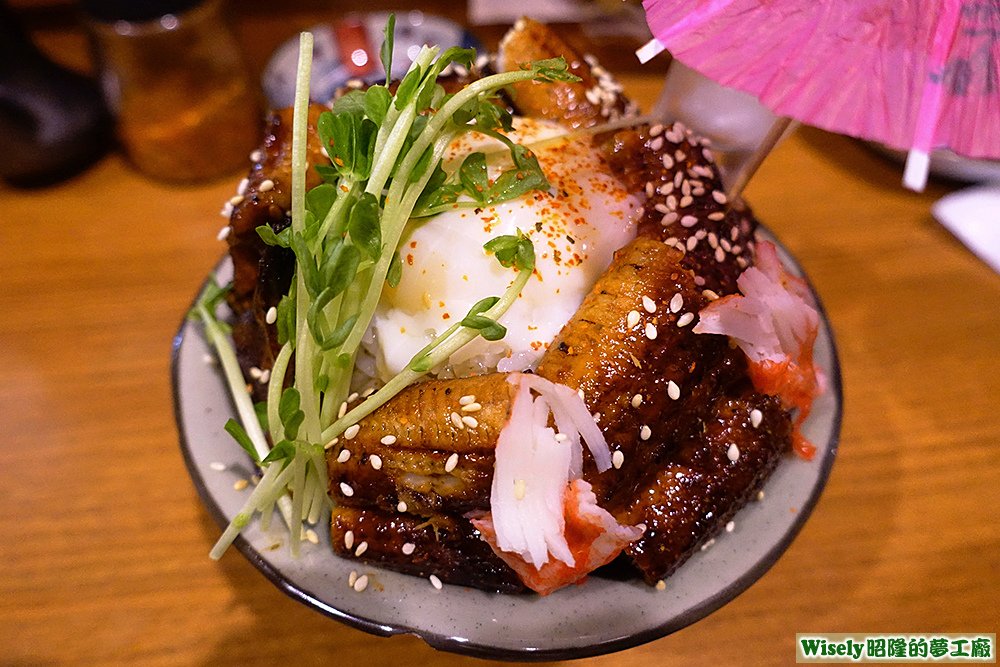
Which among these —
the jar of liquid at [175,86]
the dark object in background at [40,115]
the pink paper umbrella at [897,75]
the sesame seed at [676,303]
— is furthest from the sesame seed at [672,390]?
the dark object in background at [40,115]

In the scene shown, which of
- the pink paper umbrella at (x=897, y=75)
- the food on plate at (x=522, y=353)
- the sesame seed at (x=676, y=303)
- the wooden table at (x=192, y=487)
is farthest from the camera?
the wooden table at (x=192, y=487)

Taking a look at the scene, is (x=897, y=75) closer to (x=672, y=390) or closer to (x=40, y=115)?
(x=672, y=390)

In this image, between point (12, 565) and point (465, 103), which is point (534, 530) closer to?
point (465, 103)

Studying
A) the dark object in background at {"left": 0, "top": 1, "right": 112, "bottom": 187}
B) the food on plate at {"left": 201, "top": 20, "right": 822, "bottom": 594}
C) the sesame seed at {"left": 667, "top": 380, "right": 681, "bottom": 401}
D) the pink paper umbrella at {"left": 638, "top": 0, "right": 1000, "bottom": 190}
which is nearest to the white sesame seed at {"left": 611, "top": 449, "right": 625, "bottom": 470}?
the food on plate at {"left": 201, "top": 20, "right": 822, "bottom": 594}

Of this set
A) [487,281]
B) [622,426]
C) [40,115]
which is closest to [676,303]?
[622,426]

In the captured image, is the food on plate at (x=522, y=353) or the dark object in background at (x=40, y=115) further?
the dark object in background at (x=40, y=115)

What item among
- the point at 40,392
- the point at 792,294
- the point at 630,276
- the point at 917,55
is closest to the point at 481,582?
the point at 630,276

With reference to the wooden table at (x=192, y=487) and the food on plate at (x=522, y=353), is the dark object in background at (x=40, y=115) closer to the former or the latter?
the wooden table at (x=192, y=487)

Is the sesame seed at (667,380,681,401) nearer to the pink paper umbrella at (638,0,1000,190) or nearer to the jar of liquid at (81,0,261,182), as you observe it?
the pink paper umbrella at (638,0,1000,190)
